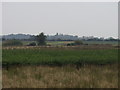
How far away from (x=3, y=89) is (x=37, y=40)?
191 ft

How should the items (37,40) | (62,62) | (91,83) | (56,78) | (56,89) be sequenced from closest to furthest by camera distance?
(56,89), (91,83), (56,78), (62,62), (37,40)

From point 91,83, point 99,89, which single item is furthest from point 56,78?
point 99,89

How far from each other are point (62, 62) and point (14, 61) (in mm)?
3058

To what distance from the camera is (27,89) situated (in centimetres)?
707

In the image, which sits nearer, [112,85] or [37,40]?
[112,85]

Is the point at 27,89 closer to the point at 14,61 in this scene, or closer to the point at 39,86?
the point at 39,86

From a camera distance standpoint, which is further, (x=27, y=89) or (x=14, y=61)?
(x=14, y=61)

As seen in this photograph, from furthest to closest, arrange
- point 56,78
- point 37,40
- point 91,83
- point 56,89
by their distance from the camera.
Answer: point 37,40
point 56,78
point 91,83
point 56,89

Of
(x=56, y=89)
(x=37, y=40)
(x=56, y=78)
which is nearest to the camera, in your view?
(x=56, y=89)

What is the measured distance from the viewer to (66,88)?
7145 mm

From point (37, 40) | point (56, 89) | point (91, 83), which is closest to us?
point (56, 89)

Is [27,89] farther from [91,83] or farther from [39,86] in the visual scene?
[91,83]

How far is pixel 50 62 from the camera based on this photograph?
1440 cm

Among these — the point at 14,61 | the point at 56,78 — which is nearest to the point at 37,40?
the point at 14,61
